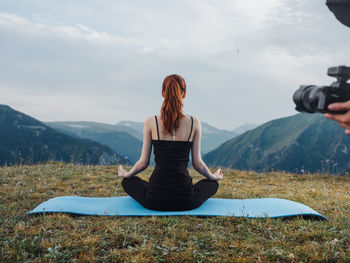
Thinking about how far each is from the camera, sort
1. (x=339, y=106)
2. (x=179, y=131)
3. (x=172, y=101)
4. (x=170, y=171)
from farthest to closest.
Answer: (x=179, y=131) → (x=170, y=171) → (x=172, y=101) → (x=339, y=106)

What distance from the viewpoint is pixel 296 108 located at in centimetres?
415

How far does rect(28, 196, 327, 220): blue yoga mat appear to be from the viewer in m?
5.92

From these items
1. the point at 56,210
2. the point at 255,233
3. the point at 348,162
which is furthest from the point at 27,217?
the point at 348,162

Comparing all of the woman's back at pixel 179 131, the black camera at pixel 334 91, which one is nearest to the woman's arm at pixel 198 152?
the woman's back at pixel 179 131

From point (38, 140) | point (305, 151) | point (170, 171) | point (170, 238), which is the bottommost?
point (38, 140)

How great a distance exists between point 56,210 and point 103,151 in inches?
6561

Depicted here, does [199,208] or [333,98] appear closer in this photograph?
[333,98]

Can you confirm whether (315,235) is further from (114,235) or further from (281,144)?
(281,144)

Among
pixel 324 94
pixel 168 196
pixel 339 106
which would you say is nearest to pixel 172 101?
pixel 168 196

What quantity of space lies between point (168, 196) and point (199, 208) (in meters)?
0.83

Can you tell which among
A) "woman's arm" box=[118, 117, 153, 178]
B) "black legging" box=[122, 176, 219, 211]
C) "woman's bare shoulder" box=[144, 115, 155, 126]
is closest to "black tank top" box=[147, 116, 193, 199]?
"black legging" box=[122, 176, 219, 211]

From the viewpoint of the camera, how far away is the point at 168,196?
19.8ft

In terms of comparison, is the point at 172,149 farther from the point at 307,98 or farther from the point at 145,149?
the point at 307,98

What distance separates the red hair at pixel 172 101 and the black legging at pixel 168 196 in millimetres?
1384
